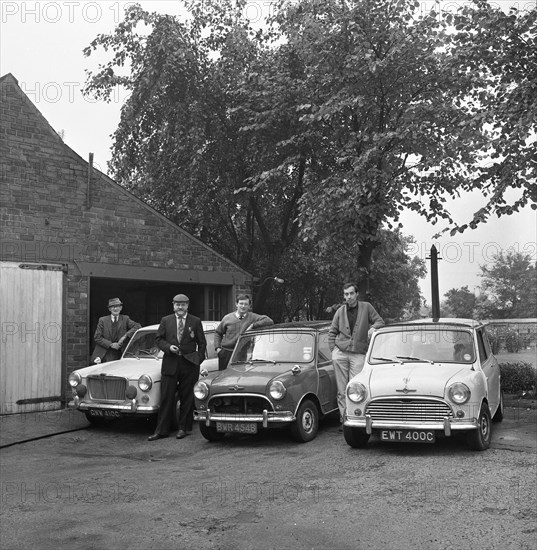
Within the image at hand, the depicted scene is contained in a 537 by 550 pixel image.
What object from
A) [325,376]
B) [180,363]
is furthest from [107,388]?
[325,376]

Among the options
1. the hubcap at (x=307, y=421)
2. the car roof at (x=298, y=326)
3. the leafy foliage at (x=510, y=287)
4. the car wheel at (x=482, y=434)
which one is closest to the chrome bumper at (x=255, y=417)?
the hubcap at (x=307, y=421)

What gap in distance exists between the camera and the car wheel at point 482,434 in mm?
7402

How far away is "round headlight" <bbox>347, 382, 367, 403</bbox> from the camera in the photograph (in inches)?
303

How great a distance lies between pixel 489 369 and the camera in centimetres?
848

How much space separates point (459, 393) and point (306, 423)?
2.14 metres

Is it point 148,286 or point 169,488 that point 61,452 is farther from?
point 148,286

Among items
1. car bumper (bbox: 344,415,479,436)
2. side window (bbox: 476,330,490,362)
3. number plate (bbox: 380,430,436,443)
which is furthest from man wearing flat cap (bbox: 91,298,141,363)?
side window (bbox: 476,330,490,362)

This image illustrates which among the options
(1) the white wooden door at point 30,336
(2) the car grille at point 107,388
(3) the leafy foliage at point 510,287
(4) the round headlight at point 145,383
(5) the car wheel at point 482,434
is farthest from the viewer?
(3) the leafy foliage at point 510,287

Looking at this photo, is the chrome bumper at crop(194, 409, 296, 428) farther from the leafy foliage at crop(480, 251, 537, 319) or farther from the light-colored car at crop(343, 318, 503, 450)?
the leafy foliage at crop(480, 251, 537, 319)

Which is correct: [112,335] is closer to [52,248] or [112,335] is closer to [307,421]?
[52,248]

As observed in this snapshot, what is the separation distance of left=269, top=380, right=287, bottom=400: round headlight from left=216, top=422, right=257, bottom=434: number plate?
455 mm

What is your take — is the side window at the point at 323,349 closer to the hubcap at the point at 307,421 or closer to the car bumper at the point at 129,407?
the hubcap at the point at 307,421

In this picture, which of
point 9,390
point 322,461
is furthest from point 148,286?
point 322,461

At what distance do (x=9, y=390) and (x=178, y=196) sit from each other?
941 cm
